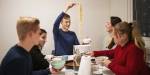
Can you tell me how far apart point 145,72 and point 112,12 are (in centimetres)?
232

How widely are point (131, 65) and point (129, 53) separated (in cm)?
11

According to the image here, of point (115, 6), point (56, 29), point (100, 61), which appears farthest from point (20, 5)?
point (100, 61)

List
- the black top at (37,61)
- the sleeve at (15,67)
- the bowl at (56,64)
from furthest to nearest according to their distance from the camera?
the black top at (37,61) < the bowl at (56,64) < the sleeve at (15,67)

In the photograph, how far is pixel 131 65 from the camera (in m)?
2.06

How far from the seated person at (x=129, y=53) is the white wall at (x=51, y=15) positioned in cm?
174

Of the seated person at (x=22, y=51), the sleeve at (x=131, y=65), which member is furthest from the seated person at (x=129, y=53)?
the seated person at (x=22, y=51)

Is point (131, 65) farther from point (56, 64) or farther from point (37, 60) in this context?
point (37, 60)

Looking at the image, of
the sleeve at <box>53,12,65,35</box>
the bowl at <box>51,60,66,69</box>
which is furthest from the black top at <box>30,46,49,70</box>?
the sleeve at <box>53,12,65,35</box>

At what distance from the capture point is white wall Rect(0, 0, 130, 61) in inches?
153

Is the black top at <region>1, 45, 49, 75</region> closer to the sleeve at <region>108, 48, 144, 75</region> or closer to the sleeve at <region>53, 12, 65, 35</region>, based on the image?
the sleeve at <region>108, 48, 144, 75</region>

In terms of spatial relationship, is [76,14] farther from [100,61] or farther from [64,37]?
[100,61]

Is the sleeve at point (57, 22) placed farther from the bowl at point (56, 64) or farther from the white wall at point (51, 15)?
the bowl at point (56, 64)

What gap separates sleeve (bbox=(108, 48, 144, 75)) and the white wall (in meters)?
1.90

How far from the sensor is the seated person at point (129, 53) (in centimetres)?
207
